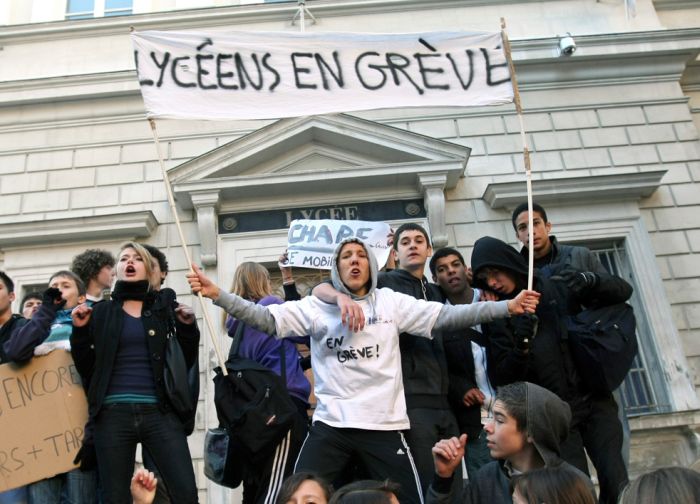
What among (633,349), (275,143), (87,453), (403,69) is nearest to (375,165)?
(275,143)

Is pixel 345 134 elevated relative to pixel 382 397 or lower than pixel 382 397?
elevated

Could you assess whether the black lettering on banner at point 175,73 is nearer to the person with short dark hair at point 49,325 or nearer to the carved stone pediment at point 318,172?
the person with short dark hair at point 49,325

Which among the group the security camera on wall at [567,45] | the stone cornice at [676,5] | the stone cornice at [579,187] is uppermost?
the stone cornice at [676,5]

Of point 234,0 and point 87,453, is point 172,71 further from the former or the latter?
point 234,0

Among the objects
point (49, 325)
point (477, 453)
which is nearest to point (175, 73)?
point (49, 325)

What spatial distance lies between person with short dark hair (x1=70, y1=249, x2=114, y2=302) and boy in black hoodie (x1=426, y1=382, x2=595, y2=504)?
9.66 ft

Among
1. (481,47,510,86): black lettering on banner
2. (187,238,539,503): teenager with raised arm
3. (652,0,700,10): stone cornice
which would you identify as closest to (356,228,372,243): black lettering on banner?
(481,47,510,86): black lettering on banner

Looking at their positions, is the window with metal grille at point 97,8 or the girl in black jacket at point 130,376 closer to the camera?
the girl in black jacket at point 130,376

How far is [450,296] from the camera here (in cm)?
483

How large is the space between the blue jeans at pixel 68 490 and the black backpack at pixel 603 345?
2828 mm

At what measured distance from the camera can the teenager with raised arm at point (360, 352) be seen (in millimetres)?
3512

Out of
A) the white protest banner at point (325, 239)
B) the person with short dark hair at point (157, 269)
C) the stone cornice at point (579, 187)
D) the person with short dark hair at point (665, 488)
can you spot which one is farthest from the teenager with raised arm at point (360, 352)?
the stone cornice at point (579, 187)

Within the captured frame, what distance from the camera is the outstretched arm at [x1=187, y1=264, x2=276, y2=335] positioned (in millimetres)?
3629

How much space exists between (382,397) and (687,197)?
6.84 meters
